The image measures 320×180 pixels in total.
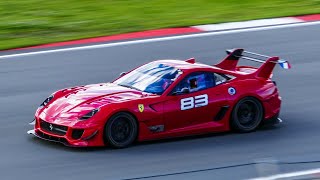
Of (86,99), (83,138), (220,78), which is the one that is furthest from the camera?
(220,78)

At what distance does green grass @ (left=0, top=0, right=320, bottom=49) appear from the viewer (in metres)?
20.0

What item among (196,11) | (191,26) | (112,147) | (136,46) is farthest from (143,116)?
(196,11)

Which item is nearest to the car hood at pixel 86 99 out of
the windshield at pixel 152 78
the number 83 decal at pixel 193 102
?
the windshield at pixel 152 78

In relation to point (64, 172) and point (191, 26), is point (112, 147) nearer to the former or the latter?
point (64, 172)

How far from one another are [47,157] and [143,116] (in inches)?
55.2

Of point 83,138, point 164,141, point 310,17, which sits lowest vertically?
point 164,141

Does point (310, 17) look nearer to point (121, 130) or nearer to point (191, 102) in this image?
point (191, 102)

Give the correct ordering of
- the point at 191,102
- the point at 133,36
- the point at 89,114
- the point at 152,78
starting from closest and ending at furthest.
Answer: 1. the point at 89,114
2. the point at 191,102
3. the point at 152,78
4. the point at 133,36

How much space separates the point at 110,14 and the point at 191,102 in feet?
32.6

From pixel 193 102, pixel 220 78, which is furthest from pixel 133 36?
pixel 193 102

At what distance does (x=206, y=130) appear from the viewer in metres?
12.5

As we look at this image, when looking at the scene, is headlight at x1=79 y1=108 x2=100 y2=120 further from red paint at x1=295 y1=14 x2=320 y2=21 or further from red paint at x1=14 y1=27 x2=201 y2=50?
red paint at x1=295 y1=14 x2=320 y2=21

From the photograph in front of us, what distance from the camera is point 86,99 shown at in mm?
12062

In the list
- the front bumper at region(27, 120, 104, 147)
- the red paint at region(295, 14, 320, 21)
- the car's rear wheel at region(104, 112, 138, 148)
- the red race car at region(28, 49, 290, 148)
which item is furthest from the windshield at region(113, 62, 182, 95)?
the red paint at region(295, 14, 320, 21)
